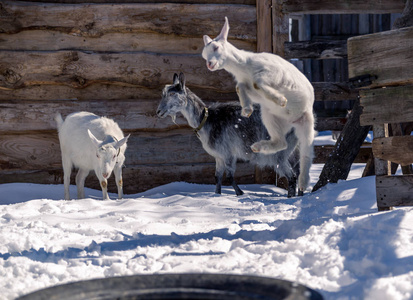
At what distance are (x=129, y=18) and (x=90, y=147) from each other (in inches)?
93.4

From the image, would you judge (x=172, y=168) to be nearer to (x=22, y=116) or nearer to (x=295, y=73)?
(x=22, y=116)

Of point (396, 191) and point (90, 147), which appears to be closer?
point (396, 191)

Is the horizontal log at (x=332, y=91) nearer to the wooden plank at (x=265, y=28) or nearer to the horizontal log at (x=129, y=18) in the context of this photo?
the wooden plank at (x=265, y=28)

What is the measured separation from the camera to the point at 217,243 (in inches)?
181

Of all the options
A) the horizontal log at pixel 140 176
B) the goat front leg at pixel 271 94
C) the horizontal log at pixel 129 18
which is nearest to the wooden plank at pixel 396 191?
the goat front leg at pixel 271 94

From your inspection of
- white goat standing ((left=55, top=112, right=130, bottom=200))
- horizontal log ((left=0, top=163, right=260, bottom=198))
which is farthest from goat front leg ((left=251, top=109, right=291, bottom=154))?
horizontal log ((left=0, top=163, right=260, bottom=198))

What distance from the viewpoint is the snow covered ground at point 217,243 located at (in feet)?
11.7

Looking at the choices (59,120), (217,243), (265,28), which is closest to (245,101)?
(217,243)

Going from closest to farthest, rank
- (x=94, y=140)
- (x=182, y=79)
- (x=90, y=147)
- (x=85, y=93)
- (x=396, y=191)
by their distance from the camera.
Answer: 1. (x=396, y=191)
2. (x=94, y=140)
3. (x=90, y=147)
4. (x=182, y=79)
5. (x=85, y=93)

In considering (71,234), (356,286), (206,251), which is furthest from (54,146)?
(356,286)

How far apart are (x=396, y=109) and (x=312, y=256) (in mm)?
2311

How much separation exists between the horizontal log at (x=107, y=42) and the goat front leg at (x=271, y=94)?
482 centimetres

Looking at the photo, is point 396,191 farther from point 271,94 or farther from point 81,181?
point 81,181

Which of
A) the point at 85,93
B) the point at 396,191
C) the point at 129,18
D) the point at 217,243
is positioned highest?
the point at 129,18
